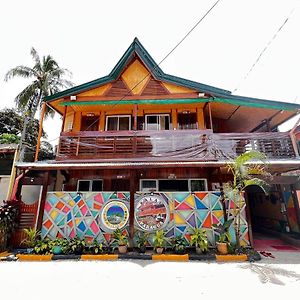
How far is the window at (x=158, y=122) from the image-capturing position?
10.4 meters

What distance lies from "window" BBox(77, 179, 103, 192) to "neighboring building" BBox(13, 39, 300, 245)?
0.04 metres

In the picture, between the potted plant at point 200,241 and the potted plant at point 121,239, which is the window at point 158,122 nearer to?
the potted plant at point 121,239

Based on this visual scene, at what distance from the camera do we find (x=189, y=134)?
864cm

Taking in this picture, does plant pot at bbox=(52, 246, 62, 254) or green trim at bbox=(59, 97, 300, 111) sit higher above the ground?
green trim at bbox=(59, 97, 300, 111)

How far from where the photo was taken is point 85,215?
7656mm

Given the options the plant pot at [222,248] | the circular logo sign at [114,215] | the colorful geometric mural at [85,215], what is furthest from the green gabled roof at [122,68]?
the plant pot at [222,248]

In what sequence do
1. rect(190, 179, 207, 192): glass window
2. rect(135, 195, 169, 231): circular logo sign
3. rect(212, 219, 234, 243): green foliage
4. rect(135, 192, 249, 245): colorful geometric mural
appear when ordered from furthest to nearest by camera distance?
rect(190, 179, 207, 192): glass window < rect(135, 195, 169, 231): circular logo sign < rect(135, 192, 249, 245): colorful geometric mural < rect(212, 219, 234, 243): green foliage

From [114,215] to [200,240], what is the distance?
3077mm

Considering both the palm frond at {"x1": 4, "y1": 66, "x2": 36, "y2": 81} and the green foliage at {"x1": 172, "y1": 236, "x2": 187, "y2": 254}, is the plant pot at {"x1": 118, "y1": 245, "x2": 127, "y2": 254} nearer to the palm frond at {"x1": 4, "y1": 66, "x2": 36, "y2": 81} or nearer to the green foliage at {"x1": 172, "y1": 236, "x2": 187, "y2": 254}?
the green foliage at {"x1": 172, "y1": 236, "x2": 187, "y2": 254}

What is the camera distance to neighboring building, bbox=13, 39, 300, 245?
752cm

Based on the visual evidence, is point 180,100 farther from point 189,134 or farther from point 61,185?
point 61,185

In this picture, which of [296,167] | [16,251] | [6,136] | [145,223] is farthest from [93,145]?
[6,136]

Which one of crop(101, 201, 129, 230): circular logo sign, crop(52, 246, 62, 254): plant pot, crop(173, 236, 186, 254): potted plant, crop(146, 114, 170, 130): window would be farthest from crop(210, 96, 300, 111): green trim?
crop(52, 246, 62, 254): plant pot

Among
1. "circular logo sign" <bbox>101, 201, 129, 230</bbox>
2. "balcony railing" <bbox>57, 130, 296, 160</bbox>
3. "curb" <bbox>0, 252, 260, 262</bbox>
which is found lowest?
"curb" <bbox>0, 252, 260, 262</bbox>
